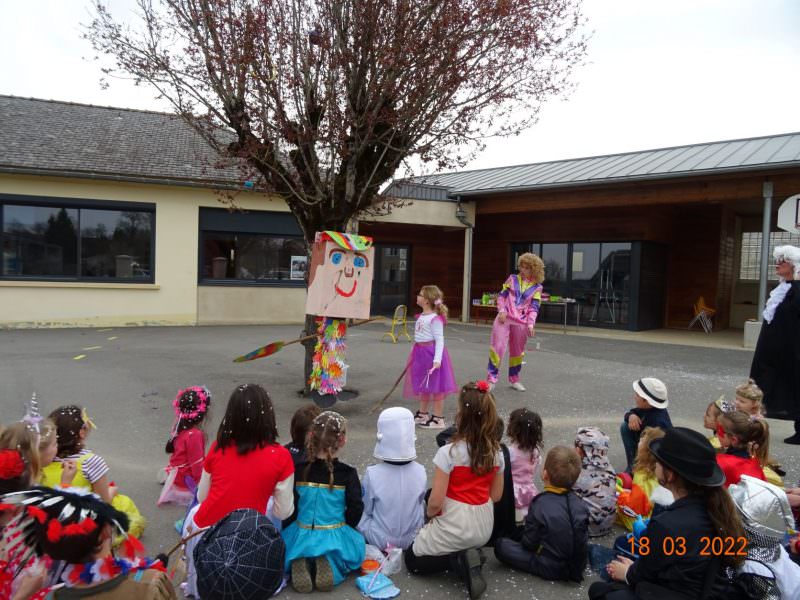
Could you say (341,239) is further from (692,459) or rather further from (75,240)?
(75,240)

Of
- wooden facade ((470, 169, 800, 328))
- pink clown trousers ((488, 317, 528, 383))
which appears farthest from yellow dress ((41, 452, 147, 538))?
wooden facade ((470, 169, 800, 328))

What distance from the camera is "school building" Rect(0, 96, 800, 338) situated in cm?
1428

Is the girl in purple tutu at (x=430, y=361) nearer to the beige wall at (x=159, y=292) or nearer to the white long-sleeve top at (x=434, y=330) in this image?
the white long-sleeve top at (x=434, y=330)

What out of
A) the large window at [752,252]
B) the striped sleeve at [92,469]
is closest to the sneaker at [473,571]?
the striped sleeve at [92,469]

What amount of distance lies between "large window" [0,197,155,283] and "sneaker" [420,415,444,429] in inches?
455

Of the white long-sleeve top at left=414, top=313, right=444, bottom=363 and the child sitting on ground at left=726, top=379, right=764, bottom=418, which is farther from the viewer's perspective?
the white long-sleeve top at left=414, top=313, right=444, bottom=363

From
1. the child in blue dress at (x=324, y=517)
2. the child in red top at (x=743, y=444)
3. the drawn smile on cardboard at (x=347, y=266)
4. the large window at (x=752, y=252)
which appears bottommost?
the child in blue dress at (x=324, y=517)

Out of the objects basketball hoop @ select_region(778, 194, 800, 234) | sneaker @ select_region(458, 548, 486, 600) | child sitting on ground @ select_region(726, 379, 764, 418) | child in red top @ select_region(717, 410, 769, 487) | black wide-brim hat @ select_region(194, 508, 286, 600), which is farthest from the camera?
basketball hoop @ select_region(778, 194, 800, 234)

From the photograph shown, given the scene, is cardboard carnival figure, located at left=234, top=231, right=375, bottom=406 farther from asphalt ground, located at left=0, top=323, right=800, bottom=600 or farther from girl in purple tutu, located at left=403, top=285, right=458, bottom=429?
girl in purple tutu, located at left=403, top=285, right=458, bottom=429

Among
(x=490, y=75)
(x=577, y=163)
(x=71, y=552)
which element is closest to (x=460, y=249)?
(x=577, y=163)

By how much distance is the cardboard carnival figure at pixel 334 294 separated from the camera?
649 cm

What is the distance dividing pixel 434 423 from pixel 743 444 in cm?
327

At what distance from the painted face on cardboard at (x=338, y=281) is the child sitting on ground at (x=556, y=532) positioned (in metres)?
3.61

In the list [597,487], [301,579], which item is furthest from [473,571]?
[597,487]
